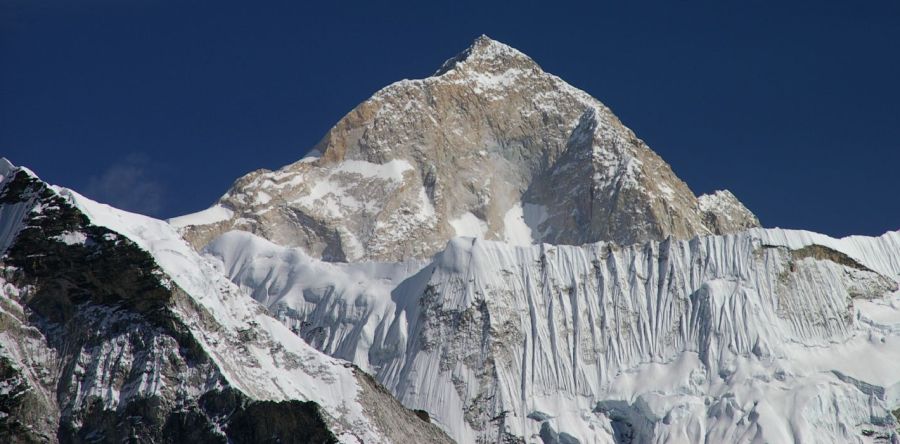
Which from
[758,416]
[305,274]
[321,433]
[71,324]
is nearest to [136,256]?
[71,324]

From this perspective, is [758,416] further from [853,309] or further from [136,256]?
[136,256]

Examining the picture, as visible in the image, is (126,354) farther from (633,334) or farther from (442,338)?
(633,334)

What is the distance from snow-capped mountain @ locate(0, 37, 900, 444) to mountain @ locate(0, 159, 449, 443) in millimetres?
116

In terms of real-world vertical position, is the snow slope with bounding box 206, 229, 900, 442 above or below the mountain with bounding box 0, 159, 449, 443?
above

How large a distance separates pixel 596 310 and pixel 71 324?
63898mm

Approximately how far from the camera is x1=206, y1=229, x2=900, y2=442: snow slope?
163 meters

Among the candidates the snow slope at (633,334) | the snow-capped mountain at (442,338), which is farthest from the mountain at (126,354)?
the snow slope at (633,334)

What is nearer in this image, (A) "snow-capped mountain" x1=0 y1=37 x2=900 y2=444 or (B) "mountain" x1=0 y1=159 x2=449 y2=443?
(B) "mountain" x1=0 y1=159 x2=449 y2=443

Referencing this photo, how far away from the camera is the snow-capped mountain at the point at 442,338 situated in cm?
11975

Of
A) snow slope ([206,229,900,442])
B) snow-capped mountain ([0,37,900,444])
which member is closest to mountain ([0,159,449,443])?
snow-capped mountain ([0,37,900,444])

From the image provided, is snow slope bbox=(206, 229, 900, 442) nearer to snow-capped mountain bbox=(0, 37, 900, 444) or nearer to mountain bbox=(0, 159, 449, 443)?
snow-capped mountain bbox=(0, 37, 900, 444)

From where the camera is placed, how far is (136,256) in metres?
124

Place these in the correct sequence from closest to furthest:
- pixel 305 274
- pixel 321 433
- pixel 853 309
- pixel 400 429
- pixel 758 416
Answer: pixel 321 433 → pixel 400 429 → pixel 758 416 → pixel 853 309 → pixel 305 274

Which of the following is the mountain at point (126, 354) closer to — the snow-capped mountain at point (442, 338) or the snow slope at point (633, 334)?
the snow-capped mountain at point (442, 338)
